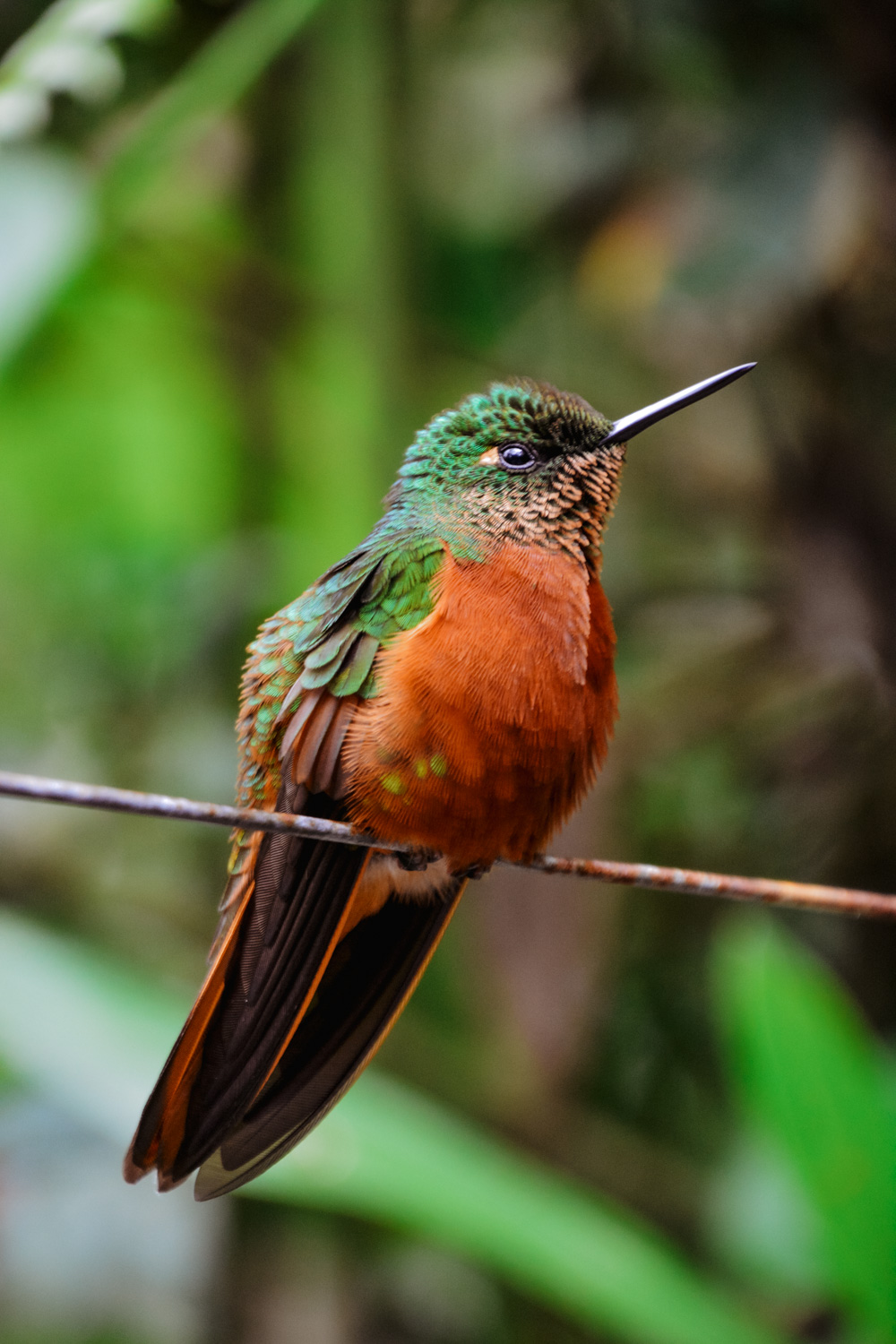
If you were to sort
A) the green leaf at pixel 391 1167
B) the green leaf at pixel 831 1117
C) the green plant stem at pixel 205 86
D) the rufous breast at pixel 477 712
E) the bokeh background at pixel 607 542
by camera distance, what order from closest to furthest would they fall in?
the rufous breast at pixel 477 712, the green leaf at pixel 831 1117, the green leaf at pixel 391 1167, the green plant stem at pixel 205 86, the bokeh background at pixel 607 542

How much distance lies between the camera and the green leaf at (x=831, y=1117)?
1.77 m

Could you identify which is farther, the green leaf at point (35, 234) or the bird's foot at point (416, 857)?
the green leaf at point (35, 234)

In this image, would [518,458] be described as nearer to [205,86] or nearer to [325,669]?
[325,669]

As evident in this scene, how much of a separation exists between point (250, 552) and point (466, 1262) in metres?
1.70

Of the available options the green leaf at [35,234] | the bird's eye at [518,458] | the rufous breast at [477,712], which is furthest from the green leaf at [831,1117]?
the green leaf at [35,234]

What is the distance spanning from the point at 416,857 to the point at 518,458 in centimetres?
44

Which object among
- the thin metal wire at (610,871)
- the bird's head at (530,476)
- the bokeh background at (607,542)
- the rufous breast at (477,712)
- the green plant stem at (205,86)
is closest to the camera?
the thin metal wire at (610,871)

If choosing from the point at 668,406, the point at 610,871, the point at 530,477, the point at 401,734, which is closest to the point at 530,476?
the point at 530,477

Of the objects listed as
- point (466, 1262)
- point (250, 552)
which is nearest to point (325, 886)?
point (250, 552)

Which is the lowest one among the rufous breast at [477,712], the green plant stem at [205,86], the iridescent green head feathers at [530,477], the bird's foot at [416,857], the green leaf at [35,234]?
the bird's foot at [416,857]

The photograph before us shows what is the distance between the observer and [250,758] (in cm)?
133

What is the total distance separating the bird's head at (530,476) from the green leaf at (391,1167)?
1.05 meters

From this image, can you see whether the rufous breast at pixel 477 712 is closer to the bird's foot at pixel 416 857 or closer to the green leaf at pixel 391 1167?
the bird's foot at pixel 416 857

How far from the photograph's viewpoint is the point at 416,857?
1.31 m
